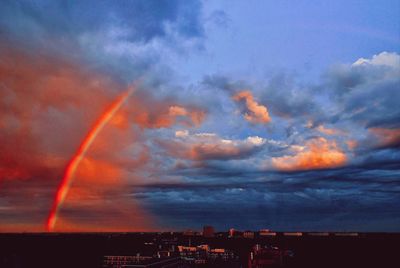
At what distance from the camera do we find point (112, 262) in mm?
90812

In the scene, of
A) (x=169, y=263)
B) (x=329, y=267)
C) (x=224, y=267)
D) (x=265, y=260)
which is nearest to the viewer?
(x=169, y=263)

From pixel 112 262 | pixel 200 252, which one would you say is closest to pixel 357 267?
pixel 200 252

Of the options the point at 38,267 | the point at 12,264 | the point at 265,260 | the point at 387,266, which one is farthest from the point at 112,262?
the point at 387,266

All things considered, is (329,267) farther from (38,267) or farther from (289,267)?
(38,267)

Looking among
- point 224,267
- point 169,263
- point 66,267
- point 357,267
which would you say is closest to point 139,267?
point 169,263

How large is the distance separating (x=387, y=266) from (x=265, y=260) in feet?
292

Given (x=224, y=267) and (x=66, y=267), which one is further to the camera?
(x=66, y=267)

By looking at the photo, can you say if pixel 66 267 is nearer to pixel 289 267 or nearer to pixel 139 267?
pixel 289 267

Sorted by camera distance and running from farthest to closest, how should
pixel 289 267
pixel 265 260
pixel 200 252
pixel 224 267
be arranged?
pixel 200 252 < pixel 289 267 < pixel 224 267 < pixel 265 260

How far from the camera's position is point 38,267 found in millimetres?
133875

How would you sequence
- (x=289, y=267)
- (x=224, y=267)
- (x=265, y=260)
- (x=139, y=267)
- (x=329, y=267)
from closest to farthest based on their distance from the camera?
(x=139, y=267) < (x=265, y=260) < (x=224, y=267) < (x=289, y=267) < (x=329, y=267)

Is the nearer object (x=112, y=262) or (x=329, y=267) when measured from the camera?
(x=112, y=262)

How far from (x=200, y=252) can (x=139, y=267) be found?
75974mm

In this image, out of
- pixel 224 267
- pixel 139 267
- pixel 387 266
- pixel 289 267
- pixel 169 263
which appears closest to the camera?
pixel 139 267
